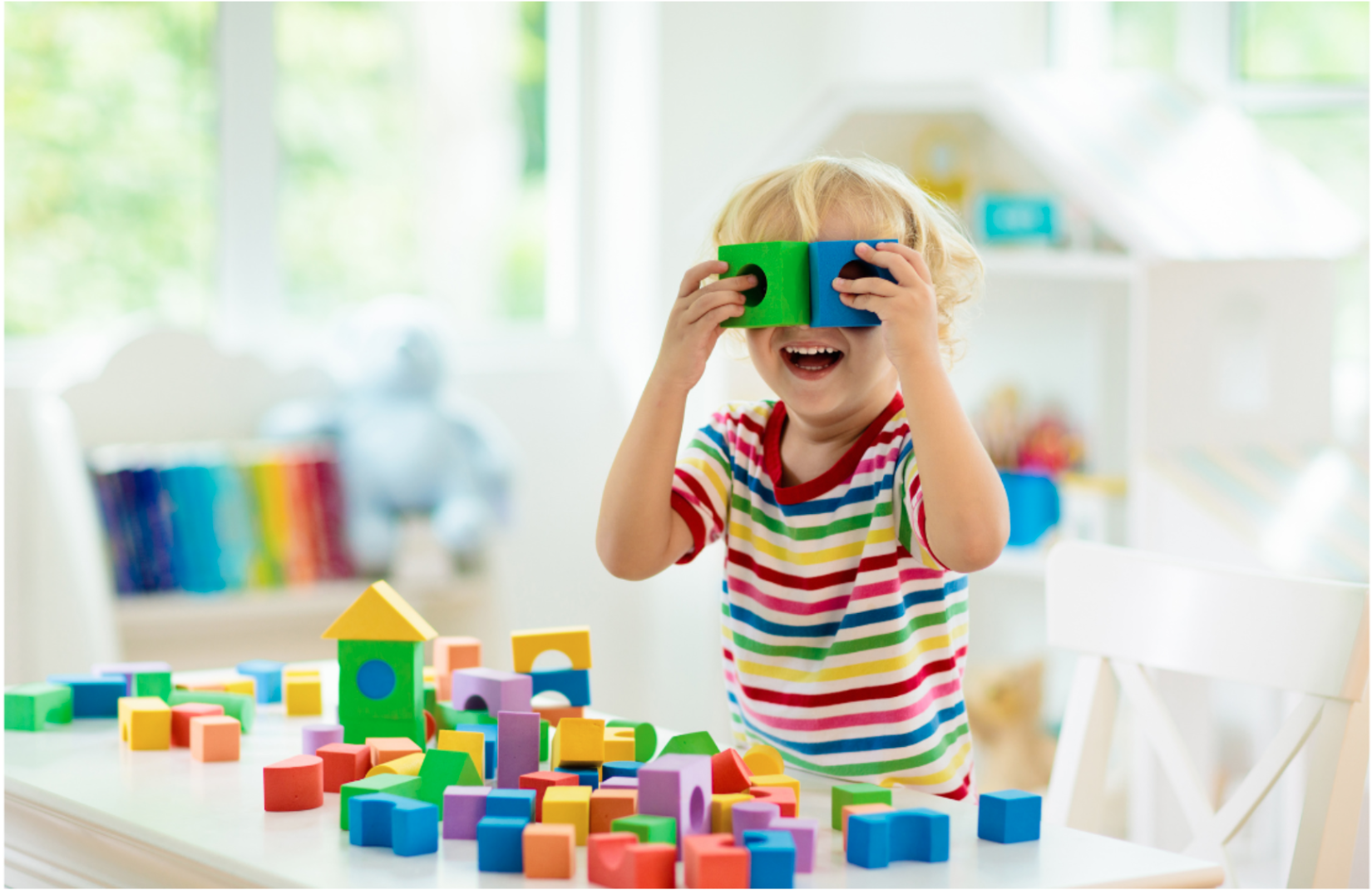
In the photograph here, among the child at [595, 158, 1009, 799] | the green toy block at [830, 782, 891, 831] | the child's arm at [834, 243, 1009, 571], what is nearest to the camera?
the green toy block at [830, 782, 891, 831]

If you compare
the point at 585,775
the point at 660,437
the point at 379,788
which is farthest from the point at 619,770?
the point at 660,437

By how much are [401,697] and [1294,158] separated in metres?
2.15

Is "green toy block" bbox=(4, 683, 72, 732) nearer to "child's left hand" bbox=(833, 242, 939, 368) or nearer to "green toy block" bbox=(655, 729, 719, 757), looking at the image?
"green toy block" bbox=(655, 729, 719, 757)

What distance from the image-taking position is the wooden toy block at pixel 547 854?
2.05 feet

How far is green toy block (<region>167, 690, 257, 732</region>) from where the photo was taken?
90cm

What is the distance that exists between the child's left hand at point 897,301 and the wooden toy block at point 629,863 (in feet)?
1.09

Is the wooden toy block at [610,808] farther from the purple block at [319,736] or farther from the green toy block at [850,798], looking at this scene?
the purple block at [319,736]

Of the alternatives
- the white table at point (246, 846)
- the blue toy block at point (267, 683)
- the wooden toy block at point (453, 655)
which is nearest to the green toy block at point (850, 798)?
the white table at point (246, 846)

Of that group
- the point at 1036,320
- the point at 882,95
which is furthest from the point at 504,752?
the point at 1036,320

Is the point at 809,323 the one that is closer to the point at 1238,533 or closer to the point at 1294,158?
the point at 1238,533

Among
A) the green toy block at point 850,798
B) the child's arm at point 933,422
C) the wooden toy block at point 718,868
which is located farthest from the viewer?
the child's arm at point 933,422

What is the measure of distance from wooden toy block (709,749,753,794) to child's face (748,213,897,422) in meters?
0.27

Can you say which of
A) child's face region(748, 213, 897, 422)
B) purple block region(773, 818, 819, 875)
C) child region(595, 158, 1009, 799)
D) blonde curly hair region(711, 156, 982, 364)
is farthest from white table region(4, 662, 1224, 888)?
blonde curly hair region(711, 156, 982, 364)

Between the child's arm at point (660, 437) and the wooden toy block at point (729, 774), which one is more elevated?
the child's arm at point (660, 437)
